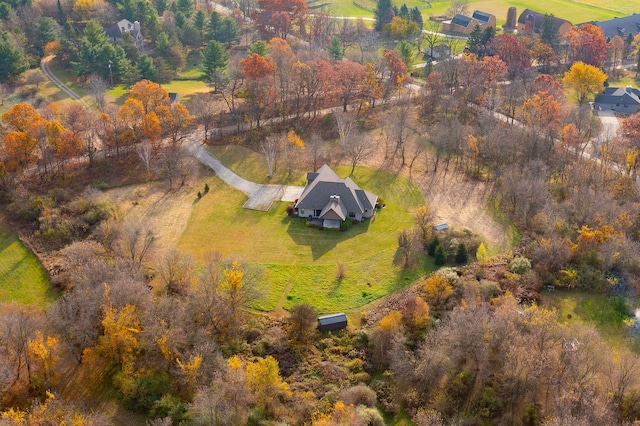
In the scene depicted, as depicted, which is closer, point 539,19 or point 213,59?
point 213,59

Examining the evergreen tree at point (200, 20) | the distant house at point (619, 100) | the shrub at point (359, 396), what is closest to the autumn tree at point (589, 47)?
the distant house at point (619, 100)

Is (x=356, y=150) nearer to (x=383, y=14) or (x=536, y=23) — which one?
(x=383, y=14)

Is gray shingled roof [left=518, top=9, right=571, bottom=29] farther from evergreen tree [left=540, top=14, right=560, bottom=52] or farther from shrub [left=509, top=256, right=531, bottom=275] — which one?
shrub [left=509, top=256, right=531, bottom=275]

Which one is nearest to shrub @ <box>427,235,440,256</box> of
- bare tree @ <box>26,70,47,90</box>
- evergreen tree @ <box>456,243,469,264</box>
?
evergreen tree @ <box>456,243,469,264</box>

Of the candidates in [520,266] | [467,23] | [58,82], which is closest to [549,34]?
[467,23]

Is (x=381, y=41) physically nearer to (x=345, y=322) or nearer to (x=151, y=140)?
(x=151, y=140)

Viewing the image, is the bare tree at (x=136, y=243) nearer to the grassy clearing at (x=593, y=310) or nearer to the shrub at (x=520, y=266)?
the shrub at (x=520, y=266)

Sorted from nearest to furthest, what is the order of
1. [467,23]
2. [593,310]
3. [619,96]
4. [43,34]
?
[593,310], [619,96], [43,34], [467,23]
